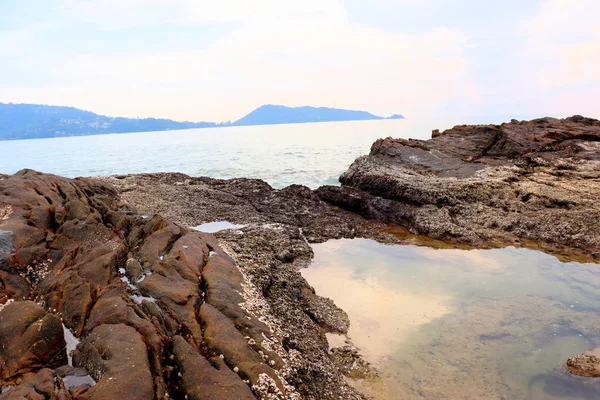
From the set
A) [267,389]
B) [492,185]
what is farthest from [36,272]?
[492,185]

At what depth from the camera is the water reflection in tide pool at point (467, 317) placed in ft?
28.0

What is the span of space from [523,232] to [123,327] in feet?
60.5

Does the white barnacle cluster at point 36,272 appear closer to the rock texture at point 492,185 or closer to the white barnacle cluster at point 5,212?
the white barnacle cluster at point 5,212

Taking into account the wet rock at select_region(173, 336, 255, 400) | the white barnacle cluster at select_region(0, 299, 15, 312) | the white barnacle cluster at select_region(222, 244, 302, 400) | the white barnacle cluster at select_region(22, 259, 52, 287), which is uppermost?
the white barnacle cluster at select_region(22, 259, 52, 287)

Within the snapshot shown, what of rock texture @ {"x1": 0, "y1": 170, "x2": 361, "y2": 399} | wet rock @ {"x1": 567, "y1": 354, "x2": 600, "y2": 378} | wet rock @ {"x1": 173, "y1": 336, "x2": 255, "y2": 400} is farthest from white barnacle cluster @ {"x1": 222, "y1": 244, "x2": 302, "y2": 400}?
wet rock @ {"x1": 567, "y1": 354, "x2": 600, "y2": 378}

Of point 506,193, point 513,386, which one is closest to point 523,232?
point 506,193

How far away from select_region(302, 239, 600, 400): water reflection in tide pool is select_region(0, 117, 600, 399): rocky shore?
0.94 meters

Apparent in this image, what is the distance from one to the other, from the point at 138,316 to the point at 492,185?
2173cm

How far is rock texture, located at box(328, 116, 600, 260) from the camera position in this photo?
17.8 meters

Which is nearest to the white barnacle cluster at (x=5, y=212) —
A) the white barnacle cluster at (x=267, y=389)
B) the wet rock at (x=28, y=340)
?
the wet rock at (x=28, y=340)

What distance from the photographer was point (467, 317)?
11.2 m

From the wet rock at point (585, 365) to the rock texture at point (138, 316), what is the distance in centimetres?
556

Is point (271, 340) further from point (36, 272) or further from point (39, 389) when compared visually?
point (36, 272)

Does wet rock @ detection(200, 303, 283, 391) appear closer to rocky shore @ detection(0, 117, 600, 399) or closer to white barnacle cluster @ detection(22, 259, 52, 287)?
rocky shore @ detection(0, 117, 600, 399)
